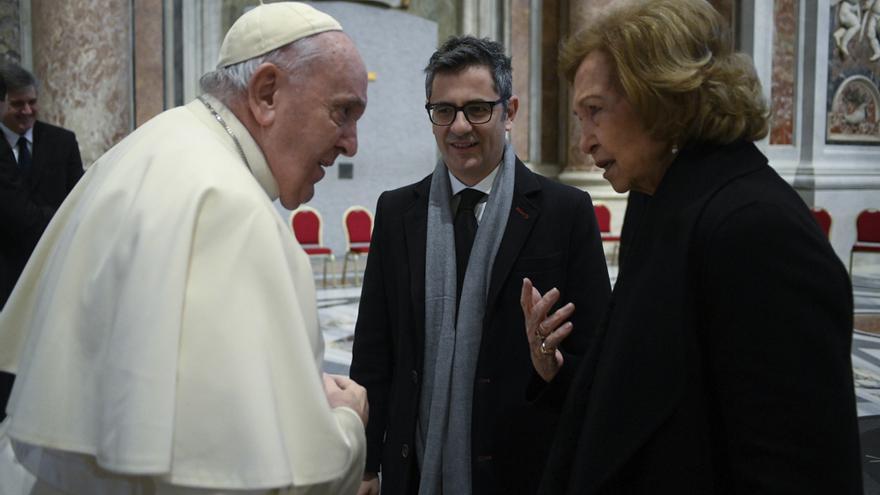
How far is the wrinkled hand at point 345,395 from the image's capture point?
1.45 m

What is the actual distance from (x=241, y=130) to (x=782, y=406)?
105 cm

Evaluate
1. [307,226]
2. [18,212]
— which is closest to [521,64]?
[307,226]

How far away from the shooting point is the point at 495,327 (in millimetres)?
2174

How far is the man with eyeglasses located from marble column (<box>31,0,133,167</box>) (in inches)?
295

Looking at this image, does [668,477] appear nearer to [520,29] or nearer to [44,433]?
[44,433]

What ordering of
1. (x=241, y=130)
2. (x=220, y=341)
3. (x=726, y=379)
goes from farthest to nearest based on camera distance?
1. (x=241, y=130)
2. (x=726, y=379)
3. (x=220, y=341)

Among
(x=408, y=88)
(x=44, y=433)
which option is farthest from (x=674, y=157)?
(x=408, y=88)

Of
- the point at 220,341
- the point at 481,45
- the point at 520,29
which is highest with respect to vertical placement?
the point at 520,29

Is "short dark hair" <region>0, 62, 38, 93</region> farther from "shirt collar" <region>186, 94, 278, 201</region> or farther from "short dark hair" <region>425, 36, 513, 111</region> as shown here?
"shirt collar" <region>186, 94, 278, 201</region>

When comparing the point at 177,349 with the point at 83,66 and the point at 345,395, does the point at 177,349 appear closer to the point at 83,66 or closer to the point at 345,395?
the point at 345,395

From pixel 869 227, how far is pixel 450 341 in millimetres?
10214

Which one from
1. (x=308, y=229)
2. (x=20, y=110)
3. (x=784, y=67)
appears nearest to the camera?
(x=20, y=110)

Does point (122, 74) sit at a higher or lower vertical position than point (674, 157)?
higher

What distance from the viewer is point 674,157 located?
1572mm
